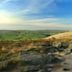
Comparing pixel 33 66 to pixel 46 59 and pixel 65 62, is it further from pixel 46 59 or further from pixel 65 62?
pixel 65 62

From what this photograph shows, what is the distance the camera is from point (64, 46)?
3622 cm

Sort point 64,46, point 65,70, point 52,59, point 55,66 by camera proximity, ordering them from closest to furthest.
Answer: point 65,70, point 55,66, point 52,59, point 64,46

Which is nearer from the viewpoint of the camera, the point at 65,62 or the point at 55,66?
the point at 55,66

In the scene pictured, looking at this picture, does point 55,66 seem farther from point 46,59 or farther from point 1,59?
point 1,59

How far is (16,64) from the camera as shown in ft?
64.8

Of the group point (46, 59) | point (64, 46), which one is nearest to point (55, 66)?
point (46, 59)

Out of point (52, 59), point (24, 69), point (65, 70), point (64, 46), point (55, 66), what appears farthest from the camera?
point (64, 46)

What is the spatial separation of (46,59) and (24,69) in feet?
13.8

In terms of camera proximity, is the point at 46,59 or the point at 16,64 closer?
the point at 16,64

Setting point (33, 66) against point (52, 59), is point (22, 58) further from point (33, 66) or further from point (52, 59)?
point (52, 59)

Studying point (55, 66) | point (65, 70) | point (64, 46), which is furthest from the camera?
point (64, 46)

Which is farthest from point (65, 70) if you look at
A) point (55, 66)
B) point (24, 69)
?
point (24, 69)

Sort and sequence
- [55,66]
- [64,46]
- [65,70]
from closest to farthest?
[65,70] < [55,66] < [64,46]

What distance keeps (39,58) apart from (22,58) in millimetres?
1303
